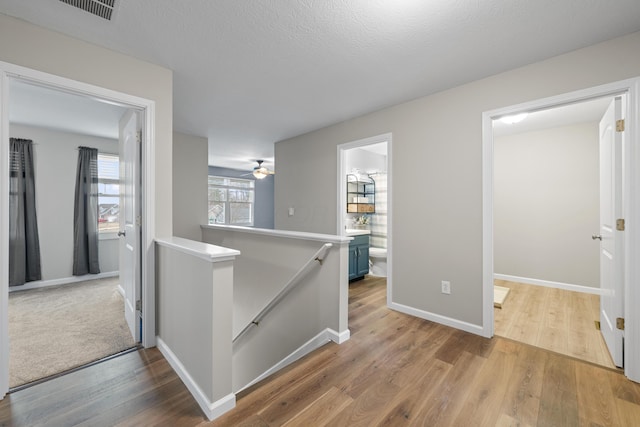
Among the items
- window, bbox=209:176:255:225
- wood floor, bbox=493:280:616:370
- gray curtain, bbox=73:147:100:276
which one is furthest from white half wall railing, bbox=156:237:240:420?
window, bbox=209:176:255:225

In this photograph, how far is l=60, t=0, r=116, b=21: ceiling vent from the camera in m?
1.60

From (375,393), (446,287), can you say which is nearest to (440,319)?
(446,287)

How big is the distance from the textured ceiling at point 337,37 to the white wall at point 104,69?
76 mm

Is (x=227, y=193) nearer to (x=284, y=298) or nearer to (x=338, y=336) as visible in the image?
Answer: (x=284, y=298)

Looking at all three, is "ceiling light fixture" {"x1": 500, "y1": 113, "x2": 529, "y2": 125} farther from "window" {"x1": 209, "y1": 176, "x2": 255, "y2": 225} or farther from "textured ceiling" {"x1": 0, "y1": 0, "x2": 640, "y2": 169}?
"window" {"x1": 209, "y1": 176, "x2": 255, "y2": 225}

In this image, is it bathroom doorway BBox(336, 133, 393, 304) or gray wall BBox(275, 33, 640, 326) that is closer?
gray wall BBox(275, 33, 640, 326)

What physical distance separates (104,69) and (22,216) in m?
3.38

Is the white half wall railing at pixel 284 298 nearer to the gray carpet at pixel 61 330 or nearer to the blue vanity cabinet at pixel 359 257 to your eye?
the gray carpet at pixel 61 330

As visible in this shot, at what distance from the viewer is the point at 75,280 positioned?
441 centimetres

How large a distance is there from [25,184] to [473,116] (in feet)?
19.1

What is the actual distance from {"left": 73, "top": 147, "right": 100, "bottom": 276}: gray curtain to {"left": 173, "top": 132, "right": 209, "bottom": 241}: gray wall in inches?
51.7

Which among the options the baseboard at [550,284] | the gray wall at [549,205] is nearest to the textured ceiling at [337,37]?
the gray wall at [549,205]

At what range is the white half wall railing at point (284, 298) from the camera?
2.41m

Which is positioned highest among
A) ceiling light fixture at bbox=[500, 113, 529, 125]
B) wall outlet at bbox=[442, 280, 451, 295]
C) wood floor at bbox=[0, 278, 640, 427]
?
ceiling light fixture at bbox=[500, 113, 529, 125]
